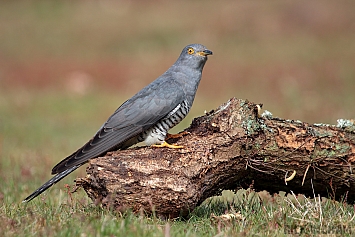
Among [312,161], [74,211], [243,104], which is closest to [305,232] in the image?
[312,161]

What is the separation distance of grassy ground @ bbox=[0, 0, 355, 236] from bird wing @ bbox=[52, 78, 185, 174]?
47cm

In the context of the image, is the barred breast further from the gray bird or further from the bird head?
the bird head

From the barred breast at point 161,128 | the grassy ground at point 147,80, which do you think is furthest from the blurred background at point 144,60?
the barred breast at point 161,128

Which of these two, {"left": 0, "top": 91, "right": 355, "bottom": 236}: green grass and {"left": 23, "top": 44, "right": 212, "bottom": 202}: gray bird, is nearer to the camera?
{"left": 0, "top": 91, "right": 355, "bottom": 236}: green grass

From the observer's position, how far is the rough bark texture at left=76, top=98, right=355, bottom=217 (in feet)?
13.3

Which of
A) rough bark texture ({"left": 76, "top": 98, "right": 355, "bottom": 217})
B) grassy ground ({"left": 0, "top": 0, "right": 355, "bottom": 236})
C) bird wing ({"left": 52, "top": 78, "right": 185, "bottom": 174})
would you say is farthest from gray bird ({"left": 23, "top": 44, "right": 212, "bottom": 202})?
grassy ground ({"left": 0, "top": 0, "right": 355, "bottom": 236})

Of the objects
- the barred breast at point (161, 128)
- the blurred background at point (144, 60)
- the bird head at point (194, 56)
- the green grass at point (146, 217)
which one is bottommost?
the green grass at point (146, 217)

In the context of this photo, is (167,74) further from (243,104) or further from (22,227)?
(22,227)

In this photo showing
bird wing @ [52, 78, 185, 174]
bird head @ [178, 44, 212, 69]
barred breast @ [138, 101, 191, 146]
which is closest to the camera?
bird wing @ [52, 78, 185, 174]

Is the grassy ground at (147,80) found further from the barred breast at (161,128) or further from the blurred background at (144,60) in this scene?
the barred breast at (161,128)

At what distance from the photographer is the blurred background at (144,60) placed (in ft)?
40.0

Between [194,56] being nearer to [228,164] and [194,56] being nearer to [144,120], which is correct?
[144,120]

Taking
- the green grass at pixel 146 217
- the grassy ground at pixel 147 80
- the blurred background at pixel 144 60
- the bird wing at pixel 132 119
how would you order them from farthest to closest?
the blurred background at pixel 144 60 → the bird wing at pixel 132 119 → the grassy ground at pixel 147 80 → the green grass at pixel 146 217

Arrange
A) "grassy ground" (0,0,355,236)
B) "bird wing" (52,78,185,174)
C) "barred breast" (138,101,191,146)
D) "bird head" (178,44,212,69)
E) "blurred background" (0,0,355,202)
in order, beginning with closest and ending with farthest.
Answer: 1. "grassy ground" (0,0,355,236)
2. "bird wing" (52,78,185,174)
3. "barred breast" (138,101,191,146)
4. "bird head" (178,44,212,69)
5. "blurred background" (0,0,355,202)
